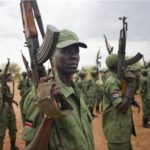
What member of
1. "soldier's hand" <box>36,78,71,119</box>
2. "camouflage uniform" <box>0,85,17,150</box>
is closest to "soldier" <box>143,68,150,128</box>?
"camouflage uniform" <box>0,85,17,150</box>

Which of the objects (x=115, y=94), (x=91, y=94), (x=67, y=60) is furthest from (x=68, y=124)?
(x=91, y=94)

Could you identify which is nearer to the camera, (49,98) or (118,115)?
(49,98)

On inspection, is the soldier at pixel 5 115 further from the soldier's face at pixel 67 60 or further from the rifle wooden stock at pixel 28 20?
the rifle wooden stock at pixel 28 20

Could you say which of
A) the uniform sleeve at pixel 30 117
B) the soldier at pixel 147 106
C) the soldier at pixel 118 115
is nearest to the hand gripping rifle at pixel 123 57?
the soldier at pixel 118 115

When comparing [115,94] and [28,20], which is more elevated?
[28,20]

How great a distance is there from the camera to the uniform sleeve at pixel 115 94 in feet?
17.4

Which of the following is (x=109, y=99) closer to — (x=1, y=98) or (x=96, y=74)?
(x=1, y=98)

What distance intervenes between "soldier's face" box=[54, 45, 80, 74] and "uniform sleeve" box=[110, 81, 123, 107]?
218cm

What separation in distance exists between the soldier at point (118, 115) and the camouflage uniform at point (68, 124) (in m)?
2.02

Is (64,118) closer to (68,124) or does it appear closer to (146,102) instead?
(68,124)

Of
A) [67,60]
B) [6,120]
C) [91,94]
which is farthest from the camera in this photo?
[91,94]

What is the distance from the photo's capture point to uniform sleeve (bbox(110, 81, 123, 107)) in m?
5.32

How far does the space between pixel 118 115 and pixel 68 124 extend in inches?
99.3

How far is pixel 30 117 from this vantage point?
2.87 meters
